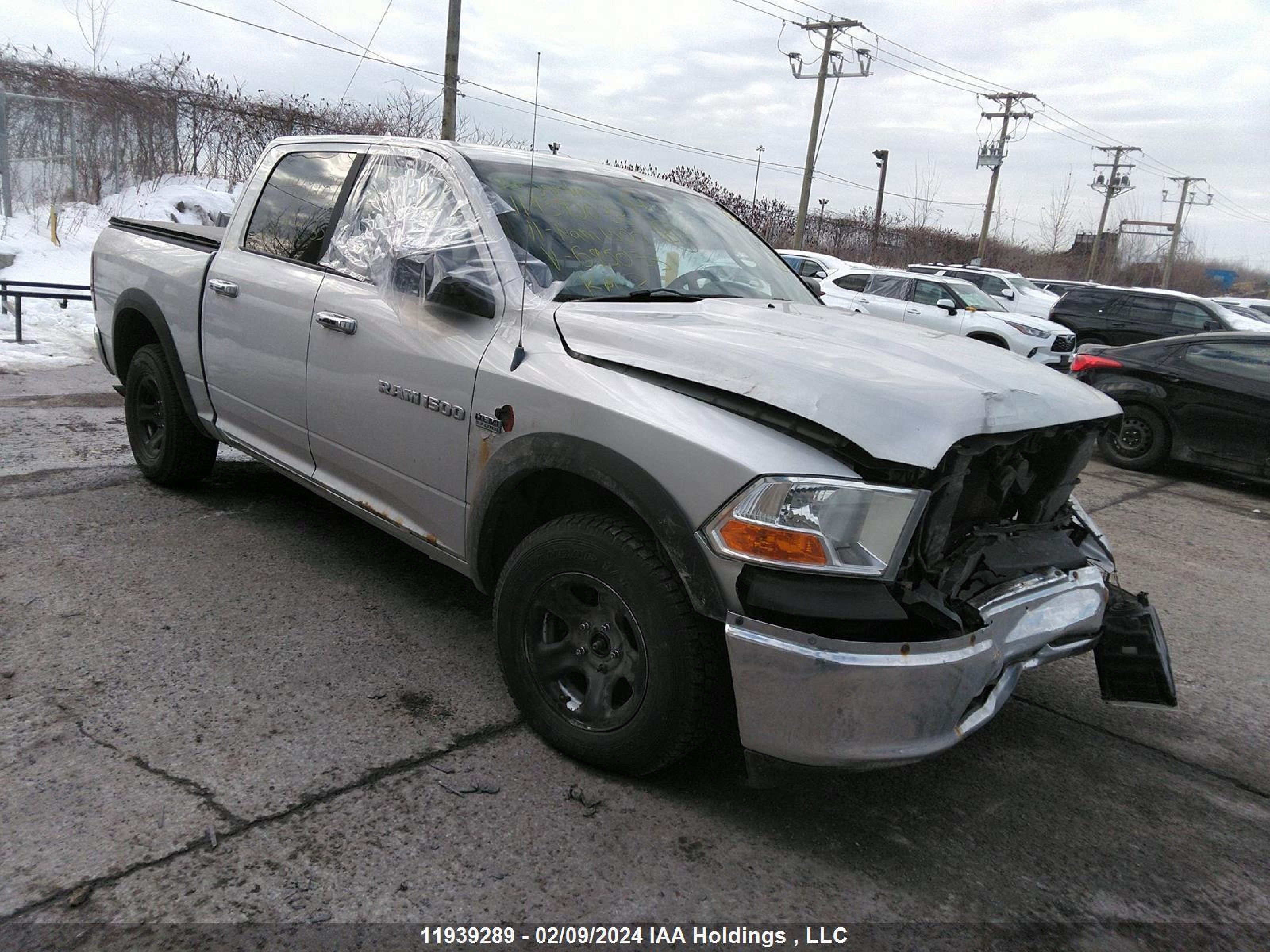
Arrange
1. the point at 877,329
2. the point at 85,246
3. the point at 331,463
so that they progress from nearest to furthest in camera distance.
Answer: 1. the point at 877,329
2. the point at 331,463
3. the point at 85,246

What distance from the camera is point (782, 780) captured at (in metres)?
2.28

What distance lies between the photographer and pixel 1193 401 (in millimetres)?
8344

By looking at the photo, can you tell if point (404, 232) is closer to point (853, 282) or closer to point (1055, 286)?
point (853, 282)

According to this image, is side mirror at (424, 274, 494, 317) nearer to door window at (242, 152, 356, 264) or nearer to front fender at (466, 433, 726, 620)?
front fender at (466, 433, 726, 620)

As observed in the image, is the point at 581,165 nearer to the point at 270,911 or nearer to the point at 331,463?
the point at 331,463

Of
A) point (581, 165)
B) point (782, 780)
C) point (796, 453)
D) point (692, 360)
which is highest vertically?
point (581, 165)

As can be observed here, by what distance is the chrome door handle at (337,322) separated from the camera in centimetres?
345

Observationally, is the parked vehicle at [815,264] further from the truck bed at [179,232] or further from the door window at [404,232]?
the door window at [404,232]

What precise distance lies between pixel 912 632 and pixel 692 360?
92cm

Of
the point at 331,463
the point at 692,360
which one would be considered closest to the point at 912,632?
the point at 692,360

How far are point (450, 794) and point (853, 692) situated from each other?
3.91ft

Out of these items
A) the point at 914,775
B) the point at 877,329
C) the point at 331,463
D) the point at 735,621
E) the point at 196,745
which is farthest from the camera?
the point at 331,463

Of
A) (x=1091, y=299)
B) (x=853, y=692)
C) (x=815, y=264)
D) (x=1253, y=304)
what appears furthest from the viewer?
(x=1253, y=304)

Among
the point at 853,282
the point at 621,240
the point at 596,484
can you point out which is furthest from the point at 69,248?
the point at 596,484
